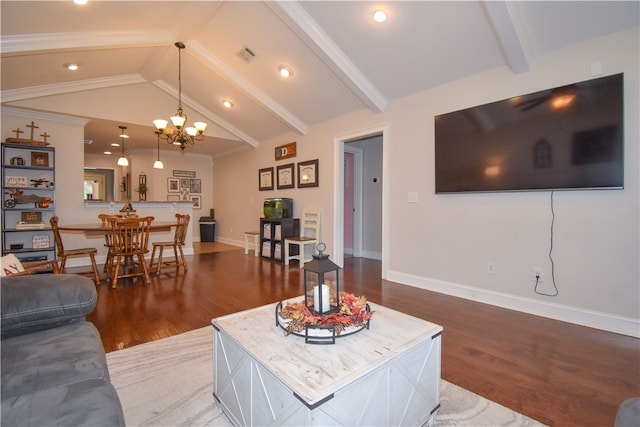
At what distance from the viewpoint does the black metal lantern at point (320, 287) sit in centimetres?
135

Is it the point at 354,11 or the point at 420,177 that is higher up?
the point at 354,11

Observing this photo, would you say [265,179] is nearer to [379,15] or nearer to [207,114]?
[207,114]

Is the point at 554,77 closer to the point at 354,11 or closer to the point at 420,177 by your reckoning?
the point at 420,177

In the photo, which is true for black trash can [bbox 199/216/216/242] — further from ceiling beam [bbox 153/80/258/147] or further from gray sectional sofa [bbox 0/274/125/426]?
gray sectional sofa [bbox 0/274/125/426]

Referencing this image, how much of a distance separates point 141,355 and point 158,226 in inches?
97.5

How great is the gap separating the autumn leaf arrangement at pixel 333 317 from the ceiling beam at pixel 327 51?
285 cm

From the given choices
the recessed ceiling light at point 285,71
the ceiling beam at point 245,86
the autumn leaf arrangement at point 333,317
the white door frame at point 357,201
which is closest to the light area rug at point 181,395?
the autumn leaf arrangement at point 333,317

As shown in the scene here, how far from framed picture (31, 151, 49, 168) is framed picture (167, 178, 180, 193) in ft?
9.55

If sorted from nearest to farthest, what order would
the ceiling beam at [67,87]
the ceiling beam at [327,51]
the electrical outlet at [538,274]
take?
1. the electrical outlet at [538,274]
2. the ceiling beam at [327,51]
3. the ceiling beam at [67,87]

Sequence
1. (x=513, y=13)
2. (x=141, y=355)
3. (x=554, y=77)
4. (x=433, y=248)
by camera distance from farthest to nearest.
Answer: (x=433, y=248), (x=554, y=77), (x=513, y=13), (x=141, y=355)

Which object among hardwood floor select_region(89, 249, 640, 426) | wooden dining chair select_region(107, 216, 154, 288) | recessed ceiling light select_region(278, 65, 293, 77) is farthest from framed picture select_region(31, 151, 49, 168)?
recessed ceiling light select_region(278, 65, 293, 77)

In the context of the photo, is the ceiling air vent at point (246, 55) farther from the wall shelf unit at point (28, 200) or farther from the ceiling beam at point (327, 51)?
the wall shelf unit at point (28, 200)

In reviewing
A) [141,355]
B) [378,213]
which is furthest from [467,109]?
[141,355]

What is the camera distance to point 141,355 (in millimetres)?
1981
